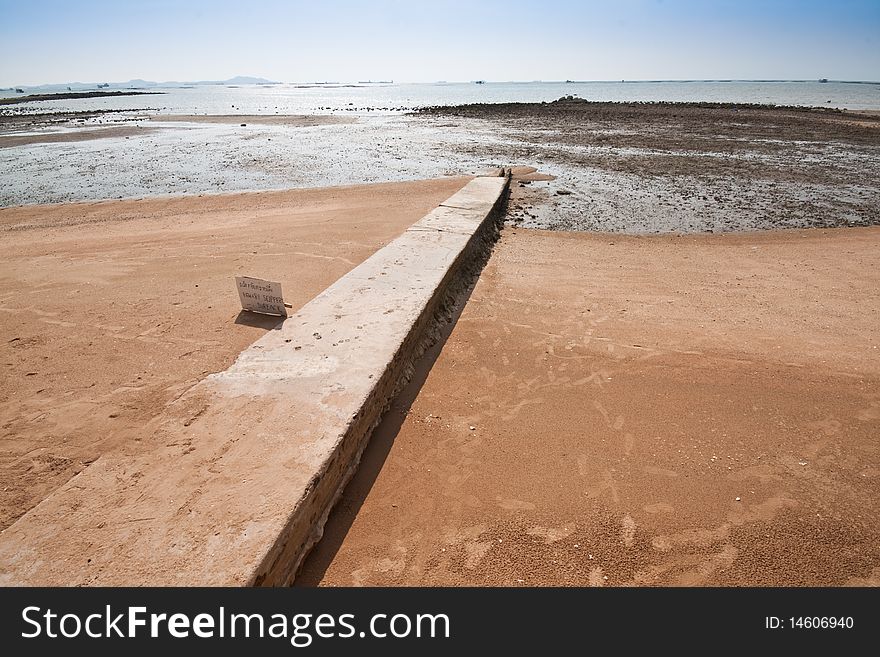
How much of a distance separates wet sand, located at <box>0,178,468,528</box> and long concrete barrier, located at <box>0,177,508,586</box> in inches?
14.8

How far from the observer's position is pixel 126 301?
521 cm

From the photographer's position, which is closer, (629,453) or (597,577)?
(597,577)

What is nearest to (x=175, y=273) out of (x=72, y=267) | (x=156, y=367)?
(x=72, y=267)

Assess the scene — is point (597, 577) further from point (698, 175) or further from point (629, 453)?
point (698, 175)

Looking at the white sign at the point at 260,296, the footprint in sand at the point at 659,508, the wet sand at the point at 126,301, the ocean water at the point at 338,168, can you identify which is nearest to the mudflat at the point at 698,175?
the ocean water at the point at 338,168

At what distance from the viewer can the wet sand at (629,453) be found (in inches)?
95.5

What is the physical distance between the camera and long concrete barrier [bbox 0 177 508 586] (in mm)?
1974

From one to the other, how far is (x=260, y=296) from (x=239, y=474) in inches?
97.8

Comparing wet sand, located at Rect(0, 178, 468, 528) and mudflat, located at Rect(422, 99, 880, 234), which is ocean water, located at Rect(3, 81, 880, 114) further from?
wet sand, located at Rect(0, 178, 468, 528)

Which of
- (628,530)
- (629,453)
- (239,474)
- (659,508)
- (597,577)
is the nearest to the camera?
(597,577)

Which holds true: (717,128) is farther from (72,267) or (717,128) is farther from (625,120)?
(72,267)

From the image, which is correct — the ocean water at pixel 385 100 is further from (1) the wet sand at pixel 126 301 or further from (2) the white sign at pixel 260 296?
(2) the white sign at pixel 260 296

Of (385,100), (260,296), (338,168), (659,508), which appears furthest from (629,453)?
(385,100)

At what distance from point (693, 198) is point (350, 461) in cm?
1143
